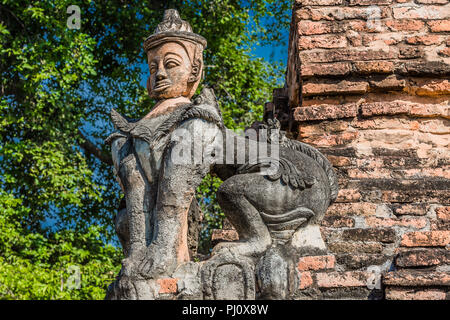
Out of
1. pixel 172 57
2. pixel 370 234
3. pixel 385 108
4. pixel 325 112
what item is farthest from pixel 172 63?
pixel 385 108

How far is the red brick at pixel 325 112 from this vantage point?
16.8ft

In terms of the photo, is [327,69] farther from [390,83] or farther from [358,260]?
[358,260]

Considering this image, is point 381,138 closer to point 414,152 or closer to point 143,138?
point 414,152

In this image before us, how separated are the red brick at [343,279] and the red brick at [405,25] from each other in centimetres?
224

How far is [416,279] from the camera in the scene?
3715 mm

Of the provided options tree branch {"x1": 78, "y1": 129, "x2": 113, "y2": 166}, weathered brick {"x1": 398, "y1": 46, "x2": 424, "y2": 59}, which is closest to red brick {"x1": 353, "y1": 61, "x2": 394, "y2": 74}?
weathered brick {"x1": 398, "y1": 46, "x2": 424, "y2": 59}

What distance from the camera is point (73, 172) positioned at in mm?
9562

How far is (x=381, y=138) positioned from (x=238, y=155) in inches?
55.5

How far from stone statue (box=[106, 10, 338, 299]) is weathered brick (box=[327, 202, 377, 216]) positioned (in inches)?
15.0

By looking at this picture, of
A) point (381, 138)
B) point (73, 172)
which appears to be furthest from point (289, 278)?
point (73, 172)

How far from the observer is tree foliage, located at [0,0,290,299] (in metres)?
9.18

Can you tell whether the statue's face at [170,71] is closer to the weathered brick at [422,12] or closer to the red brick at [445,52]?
the weathered brick at [422,12]

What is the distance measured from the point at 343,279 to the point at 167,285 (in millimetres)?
969

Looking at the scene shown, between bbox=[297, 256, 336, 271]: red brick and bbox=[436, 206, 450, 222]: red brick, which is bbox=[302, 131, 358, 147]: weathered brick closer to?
bbox=[436, 206, 450, 222]: red brick
